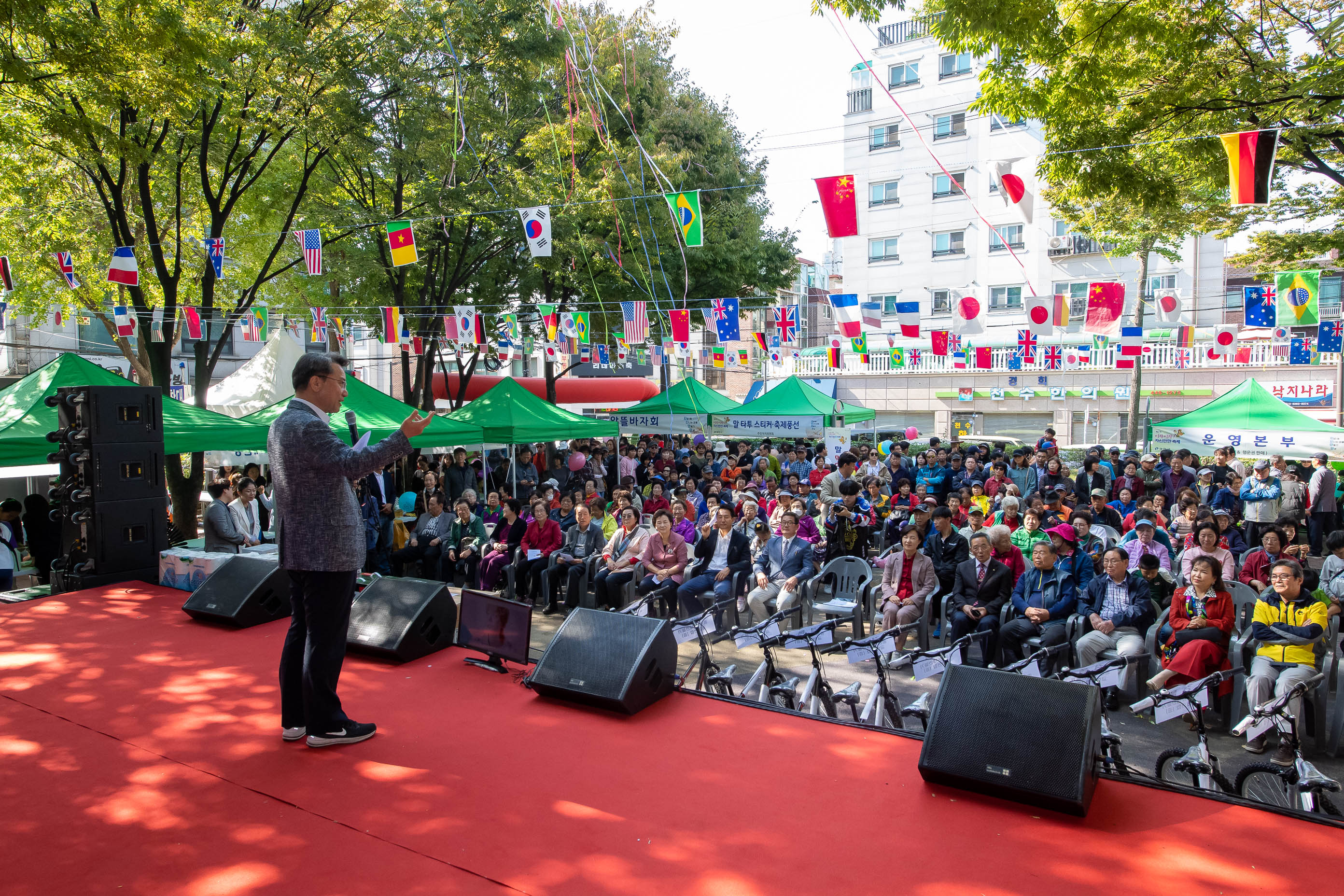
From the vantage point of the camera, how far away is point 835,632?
26.2 ft

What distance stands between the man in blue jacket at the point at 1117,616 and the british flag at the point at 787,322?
39.2 ft

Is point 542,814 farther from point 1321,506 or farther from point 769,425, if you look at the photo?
point 769,425

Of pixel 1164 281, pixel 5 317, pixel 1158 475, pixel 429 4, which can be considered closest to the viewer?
pixel 429 4

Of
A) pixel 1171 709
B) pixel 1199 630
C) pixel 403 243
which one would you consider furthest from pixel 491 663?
pixel 403 243

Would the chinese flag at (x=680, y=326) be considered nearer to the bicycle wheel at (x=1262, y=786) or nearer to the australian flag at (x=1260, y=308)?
the australian flag at (x=1260, y=308)

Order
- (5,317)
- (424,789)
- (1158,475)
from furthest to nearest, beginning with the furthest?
(5,317) < (1158,475) < (424,789)

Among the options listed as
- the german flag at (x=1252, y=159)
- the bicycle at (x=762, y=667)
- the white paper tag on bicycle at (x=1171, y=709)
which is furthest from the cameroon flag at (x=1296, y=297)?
the bicycle at (x=762, y=667)

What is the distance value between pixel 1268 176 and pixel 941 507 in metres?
4.18

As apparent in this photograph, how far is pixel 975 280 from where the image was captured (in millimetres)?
30000

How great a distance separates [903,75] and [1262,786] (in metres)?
32.4

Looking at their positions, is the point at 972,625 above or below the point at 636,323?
below

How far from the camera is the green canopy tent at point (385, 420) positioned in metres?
11.9

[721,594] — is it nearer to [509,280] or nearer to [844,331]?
[844,331]

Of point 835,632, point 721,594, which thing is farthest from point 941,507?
point 721,594
